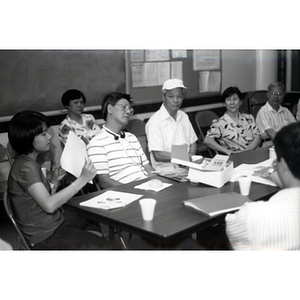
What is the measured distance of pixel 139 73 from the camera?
15.6 feet

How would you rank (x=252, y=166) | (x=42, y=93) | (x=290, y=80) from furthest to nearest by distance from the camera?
(x=290, y=80) → (x=42, y=93) → (x=252, y=166)

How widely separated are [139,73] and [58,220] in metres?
2.92

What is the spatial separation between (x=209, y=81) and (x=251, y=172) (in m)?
3.33

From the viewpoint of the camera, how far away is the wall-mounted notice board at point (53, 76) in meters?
3.66

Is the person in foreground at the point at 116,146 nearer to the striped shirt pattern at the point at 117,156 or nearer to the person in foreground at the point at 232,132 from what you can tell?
the striped shirt pattern at the point at 117,156

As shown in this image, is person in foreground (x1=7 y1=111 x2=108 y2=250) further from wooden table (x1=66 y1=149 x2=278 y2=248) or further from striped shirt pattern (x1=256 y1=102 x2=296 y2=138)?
striped shirt pattern (x1=256 y1=102 x2=296 y2=138)

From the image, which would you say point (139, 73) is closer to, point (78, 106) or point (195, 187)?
point (78, 106)

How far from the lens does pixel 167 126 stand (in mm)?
3486

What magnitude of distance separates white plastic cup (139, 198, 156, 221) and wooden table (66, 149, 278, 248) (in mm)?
25

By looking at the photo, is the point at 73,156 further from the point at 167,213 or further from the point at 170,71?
the point at 170,71

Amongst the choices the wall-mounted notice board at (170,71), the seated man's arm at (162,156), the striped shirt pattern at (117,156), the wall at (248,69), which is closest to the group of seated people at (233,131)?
the seated man's arm at (162,156)

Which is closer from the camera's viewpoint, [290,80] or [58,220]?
[58,220]

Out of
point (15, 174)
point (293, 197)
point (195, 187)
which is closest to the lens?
point (293, 197)
